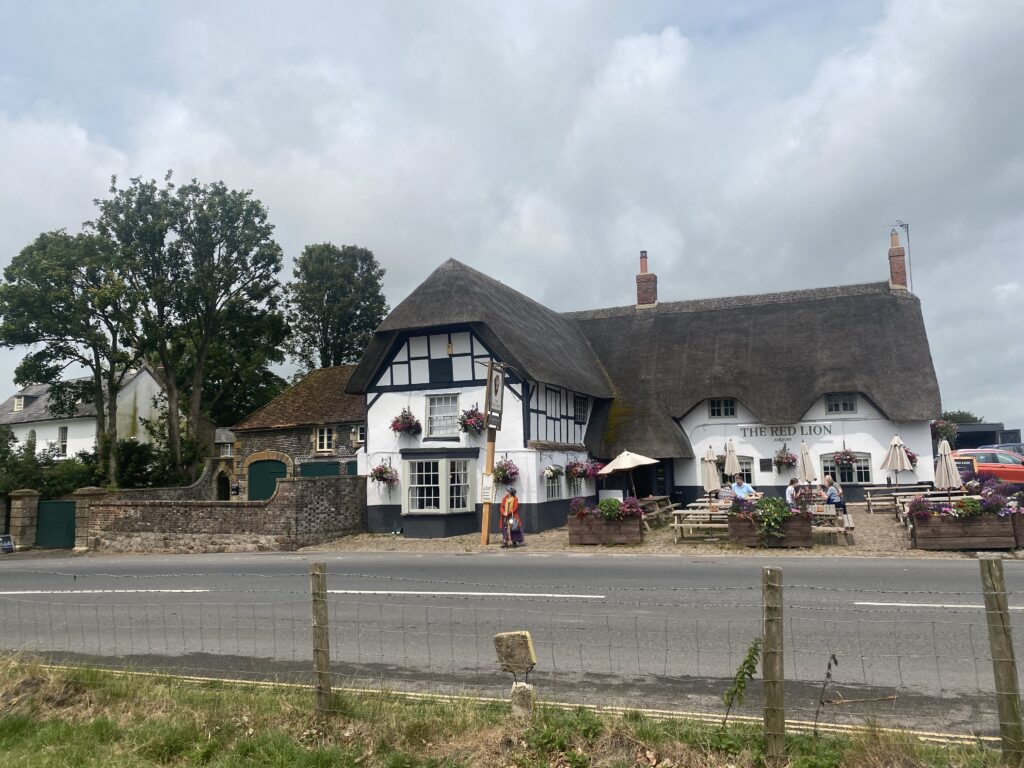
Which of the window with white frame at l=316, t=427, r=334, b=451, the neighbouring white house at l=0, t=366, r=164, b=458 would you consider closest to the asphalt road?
the window with white frame at l=316, t=427, r=334, b=451

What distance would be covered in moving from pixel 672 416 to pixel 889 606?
19086mm

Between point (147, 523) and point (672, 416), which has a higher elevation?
point (672, 416)

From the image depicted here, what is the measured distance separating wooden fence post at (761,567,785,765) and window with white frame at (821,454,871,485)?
24560 millimetres

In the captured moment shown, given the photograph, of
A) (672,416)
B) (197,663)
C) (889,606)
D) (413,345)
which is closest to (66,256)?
(413,345)

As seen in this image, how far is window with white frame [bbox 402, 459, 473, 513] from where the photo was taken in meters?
22.9

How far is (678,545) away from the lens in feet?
59.9

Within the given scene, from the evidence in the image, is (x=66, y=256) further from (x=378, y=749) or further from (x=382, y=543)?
(x=378, y=749)

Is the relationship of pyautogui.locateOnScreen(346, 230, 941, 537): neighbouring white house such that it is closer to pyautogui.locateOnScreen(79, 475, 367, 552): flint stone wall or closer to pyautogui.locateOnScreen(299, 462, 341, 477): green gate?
pyautogui.locateOnScreen(79, 475, 367, 552): flint stone wall

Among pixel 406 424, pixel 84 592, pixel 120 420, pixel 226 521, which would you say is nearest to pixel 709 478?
pixel 406 424

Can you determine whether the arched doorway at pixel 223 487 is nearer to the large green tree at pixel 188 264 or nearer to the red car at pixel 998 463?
A: the large green tree at pixel 188 264

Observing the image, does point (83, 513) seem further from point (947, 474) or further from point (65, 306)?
point (947, 474)

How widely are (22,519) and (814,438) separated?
2642 cm

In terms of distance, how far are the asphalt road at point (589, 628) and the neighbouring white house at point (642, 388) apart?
27.9 feet

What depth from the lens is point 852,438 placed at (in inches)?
1066
